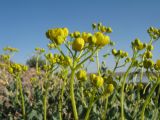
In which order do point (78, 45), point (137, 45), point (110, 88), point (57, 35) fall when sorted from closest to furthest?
point (78, 45) < point (57, 35) < point (110, 88) < point (137, 45)

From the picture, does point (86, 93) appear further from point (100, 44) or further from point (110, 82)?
point (100, 44)

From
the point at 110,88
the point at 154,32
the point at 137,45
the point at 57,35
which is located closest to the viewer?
the point at 57,35

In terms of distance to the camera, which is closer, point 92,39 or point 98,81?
point 92,39

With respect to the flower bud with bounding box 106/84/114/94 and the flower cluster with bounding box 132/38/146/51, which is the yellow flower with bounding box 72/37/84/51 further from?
the flower cluster with bounding box 132/38/146/51

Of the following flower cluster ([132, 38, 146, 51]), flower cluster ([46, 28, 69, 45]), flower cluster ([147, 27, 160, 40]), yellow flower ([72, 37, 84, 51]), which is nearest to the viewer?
yellow flower ([72, 37, 84, 51])

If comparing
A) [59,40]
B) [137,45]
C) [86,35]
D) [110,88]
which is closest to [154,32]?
[137,45]

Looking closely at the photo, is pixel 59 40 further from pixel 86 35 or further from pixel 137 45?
pixel 137 45

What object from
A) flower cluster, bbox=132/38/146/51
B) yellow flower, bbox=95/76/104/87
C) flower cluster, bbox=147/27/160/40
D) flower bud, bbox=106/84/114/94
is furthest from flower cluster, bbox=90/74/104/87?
flower cluster, bbox=147/27/160/40

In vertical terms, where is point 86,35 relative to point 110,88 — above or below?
above

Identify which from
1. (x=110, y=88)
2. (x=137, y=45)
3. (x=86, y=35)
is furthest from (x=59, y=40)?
(x=137, y=45)

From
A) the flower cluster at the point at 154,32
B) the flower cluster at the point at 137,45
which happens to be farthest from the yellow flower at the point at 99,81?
the flower cluster at the point at 154,32

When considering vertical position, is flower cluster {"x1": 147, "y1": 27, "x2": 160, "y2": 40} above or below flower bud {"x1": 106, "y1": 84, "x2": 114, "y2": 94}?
above

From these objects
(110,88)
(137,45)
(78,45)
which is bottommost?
(110,88)

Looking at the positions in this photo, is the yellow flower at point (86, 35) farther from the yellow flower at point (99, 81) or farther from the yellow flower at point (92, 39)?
the yellow flower at point (99, 81)
